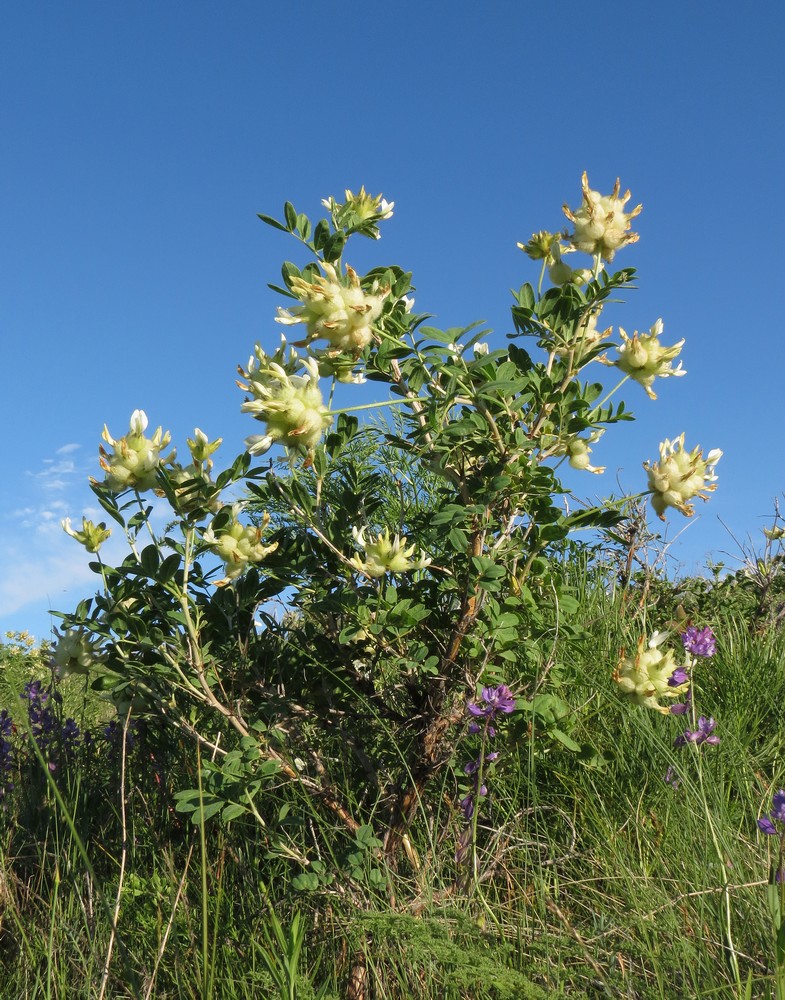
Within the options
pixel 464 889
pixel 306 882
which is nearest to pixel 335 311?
pixel 306 882

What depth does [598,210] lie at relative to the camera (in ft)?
6.89

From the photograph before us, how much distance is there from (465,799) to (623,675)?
0.52 m

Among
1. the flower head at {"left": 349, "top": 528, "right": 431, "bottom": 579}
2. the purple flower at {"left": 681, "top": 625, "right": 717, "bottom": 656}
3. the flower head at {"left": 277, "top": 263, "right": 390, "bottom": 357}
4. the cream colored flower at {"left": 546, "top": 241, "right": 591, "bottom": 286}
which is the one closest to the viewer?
the flower head at {"left": 277, "top": 263, "right": 390, "bottom": 357}

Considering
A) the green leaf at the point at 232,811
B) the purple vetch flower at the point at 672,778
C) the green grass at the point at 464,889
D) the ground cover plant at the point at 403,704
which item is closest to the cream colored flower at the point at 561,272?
the ground cover plant at the point at 403,704

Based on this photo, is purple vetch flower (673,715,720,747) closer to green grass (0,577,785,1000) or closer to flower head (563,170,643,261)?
green grass (0,577,785,1000)

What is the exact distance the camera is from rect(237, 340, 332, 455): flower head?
5.91 ft

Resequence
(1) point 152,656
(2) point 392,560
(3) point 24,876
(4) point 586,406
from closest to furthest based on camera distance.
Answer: (2) point 392,560, (4) point 586,406, (1) point 152,656, (3) point 24,876

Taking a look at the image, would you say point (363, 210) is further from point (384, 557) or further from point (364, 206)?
point (384, 557)

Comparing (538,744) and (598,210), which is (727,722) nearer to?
(538,744)

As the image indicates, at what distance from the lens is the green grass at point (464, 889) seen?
1.76m

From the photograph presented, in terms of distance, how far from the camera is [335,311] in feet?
5.78

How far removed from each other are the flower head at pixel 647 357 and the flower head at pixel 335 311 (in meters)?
0.66

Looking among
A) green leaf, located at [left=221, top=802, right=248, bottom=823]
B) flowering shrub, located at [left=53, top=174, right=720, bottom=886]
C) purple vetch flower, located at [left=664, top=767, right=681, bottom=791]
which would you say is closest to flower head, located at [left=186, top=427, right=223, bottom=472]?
flowering shrub, located at [left=53, top=174, right=720, bottom=886]

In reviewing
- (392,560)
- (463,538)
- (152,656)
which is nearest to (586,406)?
(463,538)
